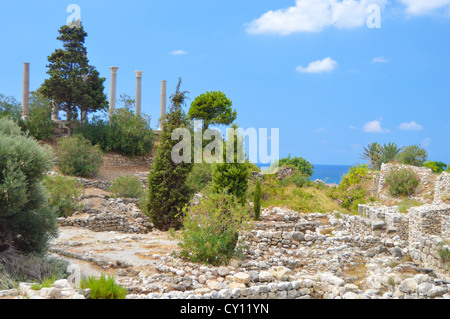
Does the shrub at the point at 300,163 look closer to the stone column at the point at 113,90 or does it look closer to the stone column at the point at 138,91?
the stone column at the point at 138,91

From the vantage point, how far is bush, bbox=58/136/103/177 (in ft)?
86.2

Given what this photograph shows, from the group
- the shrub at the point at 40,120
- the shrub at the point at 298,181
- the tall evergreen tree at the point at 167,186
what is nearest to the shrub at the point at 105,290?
the tall evergreen tree at the point at 167,186

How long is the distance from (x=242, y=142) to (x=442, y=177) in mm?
10186

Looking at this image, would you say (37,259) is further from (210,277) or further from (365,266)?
(365,266)

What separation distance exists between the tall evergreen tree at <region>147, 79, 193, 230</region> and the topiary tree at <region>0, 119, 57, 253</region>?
5.85 metres

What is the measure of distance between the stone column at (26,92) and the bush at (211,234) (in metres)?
25.4

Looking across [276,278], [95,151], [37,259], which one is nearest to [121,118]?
[95,151]

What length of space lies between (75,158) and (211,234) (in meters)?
18.7

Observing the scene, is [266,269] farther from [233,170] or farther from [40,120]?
[40,120]

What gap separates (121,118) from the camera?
109ft

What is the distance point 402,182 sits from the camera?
71.4ft

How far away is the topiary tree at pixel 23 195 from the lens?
28.7ft

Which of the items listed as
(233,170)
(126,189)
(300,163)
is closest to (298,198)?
(233,170)

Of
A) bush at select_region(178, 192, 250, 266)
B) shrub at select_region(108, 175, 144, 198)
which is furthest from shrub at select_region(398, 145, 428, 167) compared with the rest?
bush at select_region(178, 192, 250, 266)
